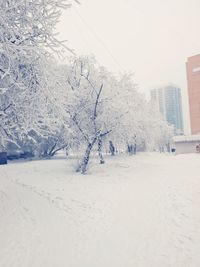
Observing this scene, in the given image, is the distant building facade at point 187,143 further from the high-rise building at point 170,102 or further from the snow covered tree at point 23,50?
the high-rise building at point 170,102

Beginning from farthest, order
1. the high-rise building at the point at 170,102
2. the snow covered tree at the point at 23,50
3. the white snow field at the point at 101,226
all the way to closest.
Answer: the high-rise building at the point at 170,102, the snow covered tree at the point at 23,50, the white snow field at the point at 101,226

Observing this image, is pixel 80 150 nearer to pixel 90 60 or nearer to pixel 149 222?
pixel 90 60

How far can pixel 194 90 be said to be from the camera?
6347cm

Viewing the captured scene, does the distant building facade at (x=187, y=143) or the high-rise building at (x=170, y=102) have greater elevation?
the high-rise building at (x=170, y=102)

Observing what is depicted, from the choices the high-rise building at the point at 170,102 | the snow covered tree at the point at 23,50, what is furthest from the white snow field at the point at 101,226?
the high-rise building at the point at 170,102

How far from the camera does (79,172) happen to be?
17359 mm

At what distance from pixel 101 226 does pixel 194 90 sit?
61.9m

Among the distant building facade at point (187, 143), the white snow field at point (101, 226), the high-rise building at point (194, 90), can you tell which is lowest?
the white snow field at point (101, 226)

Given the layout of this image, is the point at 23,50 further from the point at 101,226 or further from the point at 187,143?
the point at 187,143

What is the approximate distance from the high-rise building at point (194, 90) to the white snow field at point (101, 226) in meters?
53.4

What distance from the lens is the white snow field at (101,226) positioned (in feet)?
17.7

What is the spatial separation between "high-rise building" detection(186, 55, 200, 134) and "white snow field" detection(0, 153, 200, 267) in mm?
53403

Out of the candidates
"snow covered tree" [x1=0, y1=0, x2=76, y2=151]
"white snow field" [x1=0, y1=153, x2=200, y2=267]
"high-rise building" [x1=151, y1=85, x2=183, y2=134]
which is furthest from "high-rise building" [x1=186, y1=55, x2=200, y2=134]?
"snow covered tree" [x1=0, y1=0, x2=76, y2=151]

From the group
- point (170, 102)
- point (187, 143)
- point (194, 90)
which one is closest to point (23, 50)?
point (187, 143)
